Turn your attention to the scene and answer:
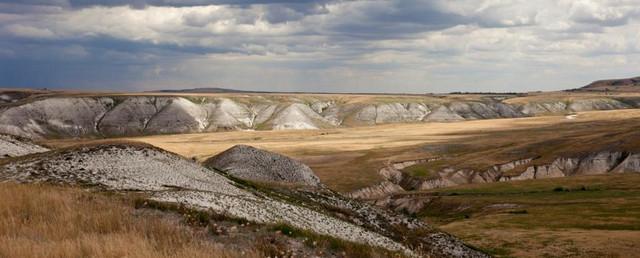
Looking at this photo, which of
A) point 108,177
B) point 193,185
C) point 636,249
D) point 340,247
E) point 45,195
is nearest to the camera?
point 45,195

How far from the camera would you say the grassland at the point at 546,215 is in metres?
58.2

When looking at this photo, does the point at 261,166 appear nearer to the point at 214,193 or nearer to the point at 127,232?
the point at 214,193

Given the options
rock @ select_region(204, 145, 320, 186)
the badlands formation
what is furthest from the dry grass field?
the badlands formation

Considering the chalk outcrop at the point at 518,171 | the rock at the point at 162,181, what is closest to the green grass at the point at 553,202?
the chalk outcrop at the point at 518,171

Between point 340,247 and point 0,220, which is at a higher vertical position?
point 0,220

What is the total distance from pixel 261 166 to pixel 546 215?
38369 millimetres

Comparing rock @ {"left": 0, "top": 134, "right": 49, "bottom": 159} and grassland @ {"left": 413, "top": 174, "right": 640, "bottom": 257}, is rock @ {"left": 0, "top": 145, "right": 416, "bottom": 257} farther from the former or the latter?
grassland @ {"left": 413, "top": 174, "right": 640, "bottom": 257}

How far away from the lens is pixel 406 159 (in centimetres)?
13812

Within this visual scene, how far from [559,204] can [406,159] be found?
51331mm

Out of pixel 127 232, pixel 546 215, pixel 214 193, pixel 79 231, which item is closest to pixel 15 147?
pixel 214 193

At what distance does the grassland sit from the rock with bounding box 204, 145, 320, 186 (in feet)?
65.2

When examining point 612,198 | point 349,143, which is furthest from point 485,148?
point 612,198

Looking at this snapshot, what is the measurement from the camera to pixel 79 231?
43.5 feet

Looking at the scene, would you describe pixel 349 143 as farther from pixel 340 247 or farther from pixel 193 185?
pixel 340 247
